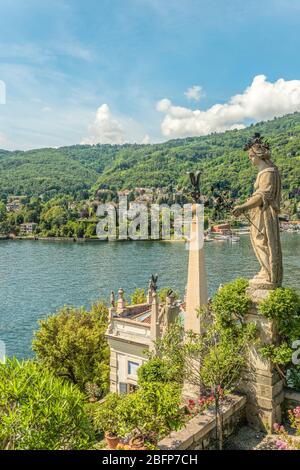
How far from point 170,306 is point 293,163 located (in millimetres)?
145505

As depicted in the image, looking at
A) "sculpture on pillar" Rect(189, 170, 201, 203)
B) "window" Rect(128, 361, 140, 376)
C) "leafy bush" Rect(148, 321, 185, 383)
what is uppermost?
"sculpture on pillar" Rect(189, 170, 201, 203)

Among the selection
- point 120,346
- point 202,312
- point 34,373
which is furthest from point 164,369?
point 120,346

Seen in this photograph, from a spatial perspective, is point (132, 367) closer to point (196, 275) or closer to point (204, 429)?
point (196, 275)

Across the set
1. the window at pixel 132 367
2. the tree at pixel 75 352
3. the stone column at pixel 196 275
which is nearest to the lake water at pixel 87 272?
the tree at pixel 75 352

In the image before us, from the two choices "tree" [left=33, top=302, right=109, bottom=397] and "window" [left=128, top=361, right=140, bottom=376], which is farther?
"tree" [left=33, top=302, right=109, bottom=397]

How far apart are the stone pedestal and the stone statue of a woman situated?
0.97 feet

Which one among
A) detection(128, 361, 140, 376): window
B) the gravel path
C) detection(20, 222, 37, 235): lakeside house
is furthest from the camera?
detection(20, 222, 37, 235): lakeside house

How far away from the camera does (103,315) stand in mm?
23531

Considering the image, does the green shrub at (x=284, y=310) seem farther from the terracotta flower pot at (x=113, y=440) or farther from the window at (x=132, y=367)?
the window at (x=132, y=367)

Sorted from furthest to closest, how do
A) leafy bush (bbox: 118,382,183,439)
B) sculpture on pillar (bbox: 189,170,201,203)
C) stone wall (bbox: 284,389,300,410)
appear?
sculpture on pillar (bbox: 189,170,201,203)
stone wall (bbox: 284,389,300,410)
leafy bush (bbox: 118,382,183,439)

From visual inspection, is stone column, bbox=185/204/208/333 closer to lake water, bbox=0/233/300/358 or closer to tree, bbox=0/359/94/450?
tree, bbox=0/359/94/450

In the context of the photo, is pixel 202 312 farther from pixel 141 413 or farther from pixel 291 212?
pixel 291 212

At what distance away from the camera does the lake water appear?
4003cm

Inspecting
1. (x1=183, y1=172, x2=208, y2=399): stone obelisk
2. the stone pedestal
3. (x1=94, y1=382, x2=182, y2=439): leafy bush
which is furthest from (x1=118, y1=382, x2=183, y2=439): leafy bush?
(x1=183, y1=172, x2=208, y2=399): stone obelisk
